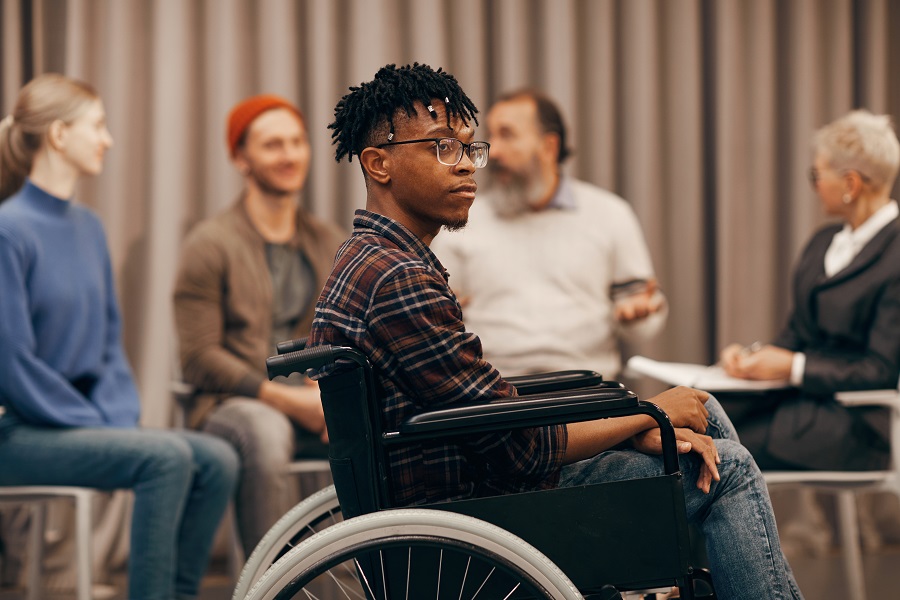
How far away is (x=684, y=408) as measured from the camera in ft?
5.20

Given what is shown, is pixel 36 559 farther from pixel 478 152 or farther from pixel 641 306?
pixel 478 152

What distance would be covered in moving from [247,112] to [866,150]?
171 cm

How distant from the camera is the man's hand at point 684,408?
1579mm

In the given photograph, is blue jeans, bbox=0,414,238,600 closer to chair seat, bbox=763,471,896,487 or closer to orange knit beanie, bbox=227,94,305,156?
orange knit beanie, bbox=227,94,305,156

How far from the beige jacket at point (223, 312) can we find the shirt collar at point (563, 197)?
83cm

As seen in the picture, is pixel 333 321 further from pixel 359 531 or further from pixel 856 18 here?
pixel 856 18

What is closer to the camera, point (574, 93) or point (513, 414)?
point (513, 414)

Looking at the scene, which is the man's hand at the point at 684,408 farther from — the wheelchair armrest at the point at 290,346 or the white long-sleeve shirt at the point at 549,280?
the white long-sleeve shirt at the point at 549,280

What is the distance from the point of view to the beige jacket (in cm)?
295

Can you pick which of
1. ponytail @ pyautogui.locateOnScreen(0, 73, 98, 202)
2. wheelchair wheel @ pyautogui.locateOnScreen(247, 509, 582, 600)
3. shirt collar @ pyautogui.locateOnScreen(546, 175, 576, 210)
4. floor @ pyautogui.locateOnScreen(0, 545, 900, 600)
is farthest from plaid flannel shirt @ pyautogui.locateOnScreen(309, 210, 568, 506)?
shirt collar @ pyautogui.locateOnScreen(546, 175, 576, 210)

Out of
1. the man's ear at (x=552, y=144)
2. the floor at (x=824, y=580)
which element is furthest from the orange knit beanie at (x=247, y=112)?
the floor at (x=824, y=580)

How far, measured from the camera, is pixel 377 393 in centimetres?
147

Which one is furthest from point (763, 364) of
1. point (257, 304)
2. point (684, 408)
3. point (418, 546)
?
point (418, 546)

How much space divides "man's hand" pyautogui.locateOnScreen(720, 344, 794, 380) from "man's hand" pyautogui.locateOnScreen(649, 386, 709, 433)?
3.84ft
